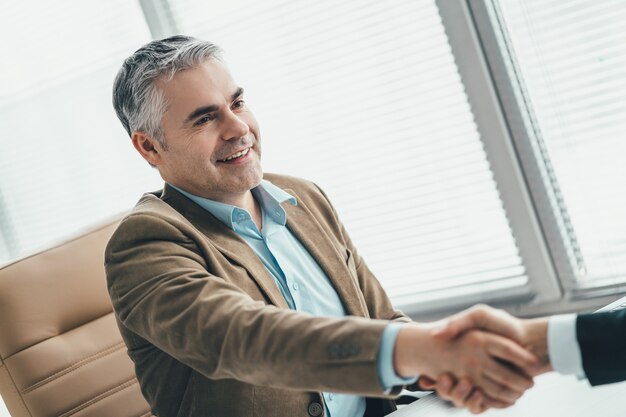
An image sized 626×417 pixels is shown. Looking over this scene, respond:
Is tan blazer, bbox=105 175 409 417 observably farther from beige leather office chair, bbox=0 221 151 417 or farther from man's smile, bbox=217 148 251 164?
beige leather office chair, bbox=0 221 151 417

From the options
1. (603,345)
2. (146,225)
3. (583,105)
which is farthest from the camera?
(583,105)

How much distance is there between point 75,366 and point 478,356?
1.24 metres

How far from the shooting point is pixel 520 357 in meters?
1.11

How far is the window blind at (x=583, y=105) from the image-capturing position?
8.34 feet

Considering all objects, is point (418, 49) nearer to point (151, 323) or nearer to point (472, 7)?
point (472, 7)

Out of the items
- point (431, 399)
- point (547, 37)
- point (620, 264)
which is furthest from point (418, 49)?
point (431, 399)

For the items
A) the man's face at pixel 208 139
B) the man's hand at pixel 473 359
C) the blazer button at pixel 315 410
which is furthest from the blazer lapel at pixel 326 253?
the man's hand at pixel 473 359

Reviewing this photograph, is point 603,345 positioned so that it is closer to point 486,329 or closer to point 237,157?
point 486,329

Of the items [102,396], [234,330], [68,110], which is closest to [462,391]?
[234,330]

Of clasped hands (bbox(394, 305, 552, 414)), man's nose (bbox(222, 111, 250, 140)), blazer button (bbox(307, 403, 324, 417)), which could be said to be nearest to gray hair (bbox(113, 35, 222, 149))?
man's nose (bbox(222, 111, 250, 140))

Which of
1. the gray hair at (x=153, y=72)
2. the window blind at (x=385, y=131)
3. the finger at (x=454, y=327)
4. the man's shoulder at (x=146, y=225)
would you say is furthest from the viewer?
the window blind at (x=385, y=131)

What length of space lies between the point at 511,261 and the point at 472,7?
95cm

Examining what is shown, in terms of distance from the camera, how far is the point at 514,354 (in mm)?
1113

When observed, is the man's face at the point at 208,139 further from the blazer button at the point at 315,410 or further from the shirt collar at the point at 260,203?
the blazer button at the point at 315,410
